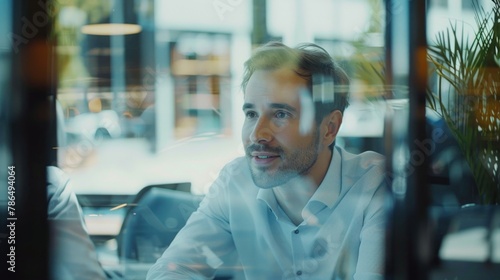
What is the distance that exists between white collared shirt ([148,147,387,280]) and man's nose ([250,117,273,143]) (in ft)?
0.63

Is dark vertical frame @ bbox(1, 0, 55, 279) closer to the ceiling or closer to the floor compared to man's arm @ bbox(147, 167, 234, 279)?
closer to the ceiling

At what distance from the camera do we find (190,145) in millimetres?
3494

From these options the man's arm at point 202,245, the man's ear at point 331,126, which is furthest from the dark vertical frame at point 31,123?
the man's ear at point 331,126

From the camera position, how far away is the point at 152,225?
3.59 m

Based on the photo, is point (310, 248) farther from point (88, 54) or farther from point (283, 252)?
point (88, 54)

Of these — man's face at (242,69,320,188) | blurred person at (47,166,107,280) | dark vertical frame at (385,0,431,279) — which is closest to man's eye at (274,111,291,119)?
man's face at (242,69,320,188)

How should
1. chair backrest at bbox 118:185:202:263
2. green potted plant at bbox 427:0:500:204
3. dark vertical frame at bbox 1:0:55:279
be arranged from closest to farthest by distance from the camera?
dark vertical frame at bbox 1:0:55:279 < chair backrest at bbox 118:185:202:263 < green potted plant at bbox 427:0:500:204

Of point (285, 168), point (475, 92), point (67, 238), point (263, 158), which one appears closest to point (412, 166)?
point (475, 92)

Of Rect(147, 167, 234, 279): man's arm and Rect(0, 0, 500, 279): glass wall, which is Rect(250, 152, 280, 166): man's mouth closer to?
Rect(0, 0, 500, 279): glass wall

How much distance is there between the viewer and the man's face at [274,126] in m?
3.52

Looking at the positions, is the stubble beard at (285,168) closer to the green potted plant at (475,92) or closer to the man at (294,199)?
the man at (294,199)

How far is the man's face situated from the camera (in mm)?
3518

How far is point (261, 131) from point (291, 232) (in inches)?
19.4

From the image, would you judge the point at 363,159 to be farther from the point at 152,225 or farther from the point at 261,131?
the point at 152,225
